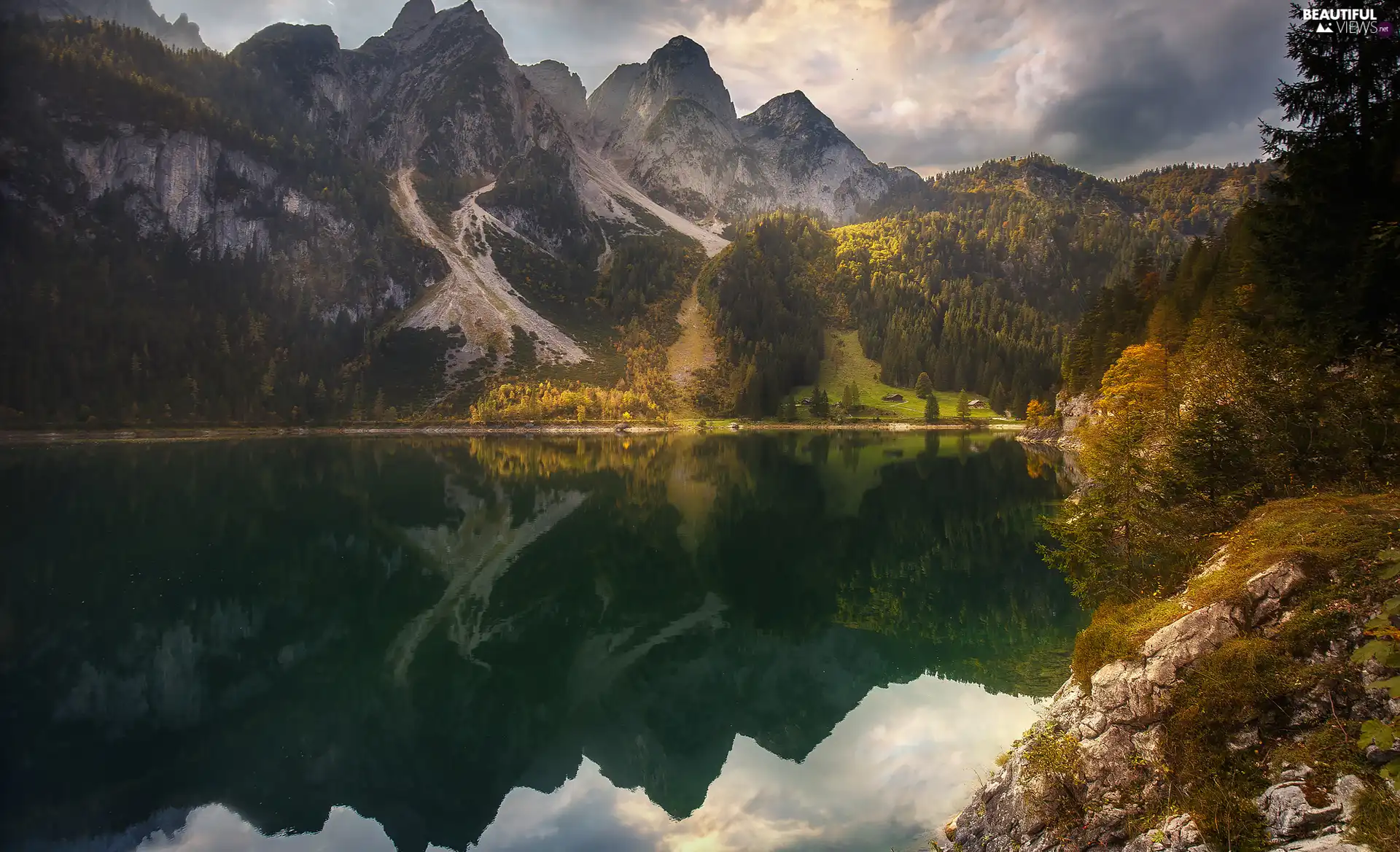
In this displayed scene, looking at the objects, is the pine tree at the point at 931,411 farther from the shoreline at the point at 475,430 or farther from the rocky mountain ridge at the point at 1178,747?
the rocky mountain ridge at the point at 1178,747

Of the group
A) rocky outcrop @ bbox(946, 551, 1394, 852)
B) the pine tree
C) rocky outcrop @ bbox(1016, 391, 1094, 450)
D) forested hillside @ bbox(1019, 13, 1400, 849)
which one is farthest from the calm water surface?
the pine tree

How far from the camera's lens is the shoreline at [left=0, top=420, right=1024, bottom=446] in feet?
474

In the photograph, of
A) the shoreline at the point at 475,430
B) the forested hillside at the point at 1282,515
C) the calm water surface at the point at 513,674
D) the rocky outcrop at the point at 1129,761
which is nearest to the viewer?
the forested hillside at the point at 1282,515

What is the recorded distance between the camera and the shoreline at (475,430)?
144 metres

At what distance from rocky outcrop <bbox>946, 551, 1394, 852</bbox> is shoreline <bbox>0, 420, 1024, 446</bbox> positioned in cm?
15423

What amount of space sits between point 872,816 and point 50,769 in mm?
22390

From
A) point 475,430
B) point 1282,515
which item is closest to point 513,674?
point 1282,515

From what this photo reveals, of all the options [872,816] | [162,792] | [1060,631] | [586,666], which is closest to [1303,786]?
[872,816]

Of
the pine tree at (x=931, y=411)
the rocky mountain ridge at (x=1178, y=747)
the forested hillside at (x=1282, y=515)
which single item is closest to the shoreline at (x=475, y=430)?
the pine tree at (x=931, y=411)

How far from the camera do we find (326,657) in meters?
27.0

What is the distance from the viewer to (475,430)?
183m

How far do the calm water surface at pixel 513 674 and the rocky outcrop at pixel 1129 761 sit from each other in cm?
413

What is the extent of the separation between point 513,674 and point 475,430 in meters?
166

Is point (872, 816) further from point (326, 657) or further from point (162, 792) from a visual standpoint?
point (326, 657)
